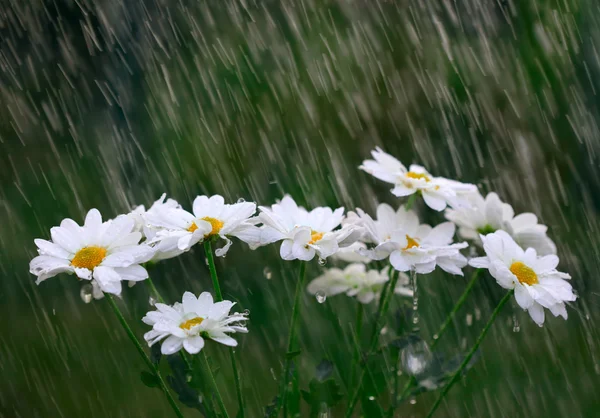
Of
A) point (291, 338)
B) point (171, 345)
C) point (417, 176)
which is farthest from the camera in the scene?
point (417, 176)

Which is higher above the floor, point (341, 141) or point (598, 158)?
point (341, 141)

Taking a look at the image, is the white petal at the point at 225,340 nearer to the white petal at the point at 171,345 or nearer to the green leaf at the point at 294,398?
the white petal at the point at 171,345

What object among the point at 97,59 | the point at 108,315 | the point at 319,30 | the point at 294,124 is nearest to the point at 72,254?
the point at 108,315

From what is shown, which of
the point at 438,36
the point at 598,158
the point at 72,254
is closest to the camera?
the point at 72,254

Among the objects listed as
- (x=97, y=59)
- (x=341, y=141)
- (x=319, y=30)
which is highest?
(x=97, y=59)

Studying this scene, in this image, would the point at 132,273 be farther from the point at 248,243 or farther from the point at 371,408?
the point at 371,408

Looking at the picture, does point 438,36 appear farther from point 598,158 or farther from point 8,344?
point 8,344

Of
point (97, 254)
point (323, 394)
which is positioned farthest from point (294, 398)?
point (97, 254)
